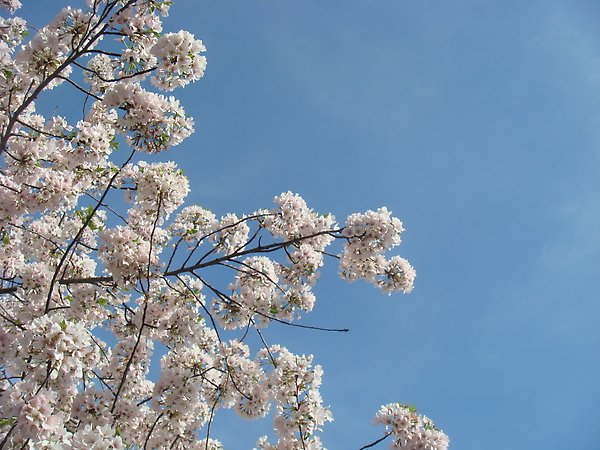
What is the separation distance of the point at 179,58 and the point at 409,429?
5.53 m

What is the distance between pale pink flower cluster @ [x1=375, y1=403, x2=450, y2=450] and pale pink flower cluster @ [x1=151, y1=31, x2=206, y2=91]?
16.6ft

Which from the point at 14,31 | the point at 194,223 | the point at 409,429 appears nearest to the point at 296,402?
the point at 409,429

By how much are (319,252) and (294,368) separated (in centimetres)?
181

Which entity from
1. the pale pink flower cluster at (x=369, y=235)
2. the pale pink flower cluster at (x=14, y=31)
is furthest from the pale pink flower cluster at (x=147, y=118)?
the pale pink flower cluster at (x=14, y=31)

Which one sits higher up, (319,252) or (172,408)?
(319,252)

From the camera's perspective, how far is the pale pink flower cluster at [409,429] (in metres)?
6.14

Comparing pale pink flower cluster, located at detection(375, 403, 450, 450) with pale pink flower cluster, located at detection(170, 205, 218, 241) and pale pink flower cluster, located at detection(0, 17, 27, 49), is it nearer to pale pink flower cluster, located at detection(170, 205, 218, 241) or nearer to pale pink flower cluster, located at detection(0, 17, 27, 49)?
pale pink flower cluster, located at detection(170, 205, 218, 241)

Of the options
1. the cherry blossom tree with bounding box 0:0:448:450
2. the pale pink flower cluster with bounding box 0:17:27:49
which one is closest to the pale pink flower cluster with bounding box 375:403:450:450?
the cherry blossom tree with bounding box 0:0:448:450

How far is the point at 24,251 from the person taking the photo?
26.9ft

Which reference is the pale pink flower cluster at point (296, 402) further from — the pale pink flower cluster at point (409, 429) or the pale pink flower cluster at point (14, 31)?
the pale pink flower cluster at point (14, 31)

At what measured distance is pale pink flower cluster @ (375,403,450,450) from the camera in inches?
242

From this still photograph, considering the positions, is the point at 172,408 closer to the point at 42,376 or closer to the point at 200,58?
the point at 42,376

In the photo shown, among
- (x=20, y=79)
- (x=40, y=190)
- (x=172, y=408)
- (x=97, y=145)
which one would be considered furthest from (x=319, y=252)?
(x=20, y=79)

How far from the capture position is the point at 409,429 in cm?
638
